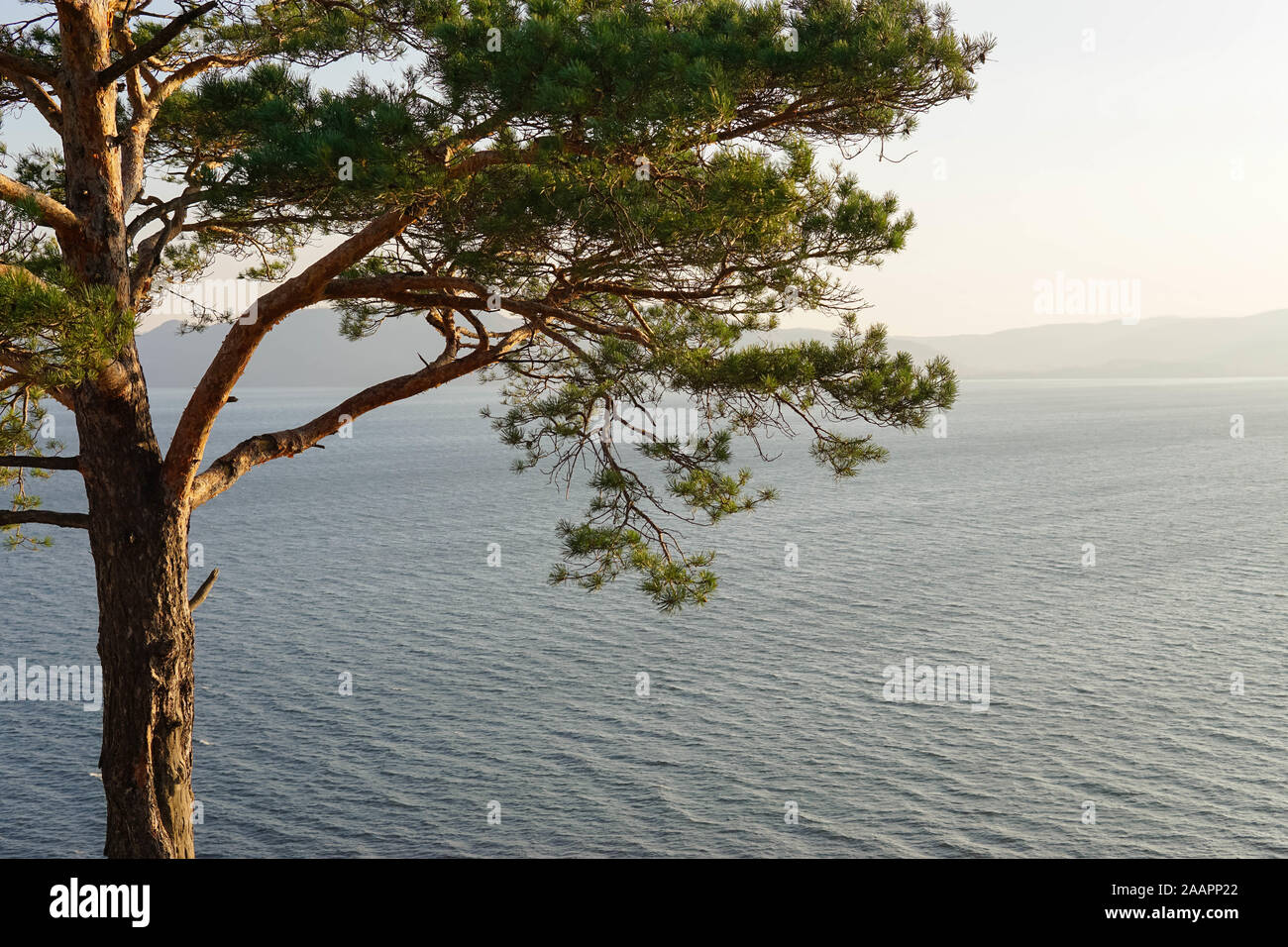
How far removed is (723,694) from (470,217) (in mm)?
25901

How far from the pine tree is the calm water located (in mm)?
16620

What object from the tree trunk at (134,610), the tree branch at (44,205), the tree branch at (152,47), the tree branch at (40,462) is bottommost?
the tree trunk at (134,610)

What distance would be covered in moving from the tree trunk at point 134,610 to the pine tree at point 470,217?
0.02 metres

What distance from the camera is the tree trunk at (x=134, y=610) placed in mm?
8719

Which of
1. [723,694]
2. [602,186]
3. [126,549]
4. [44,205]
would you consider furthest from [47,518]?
[723,694]

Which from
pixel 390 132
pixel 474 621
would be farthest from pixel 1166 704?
pixel 390 132

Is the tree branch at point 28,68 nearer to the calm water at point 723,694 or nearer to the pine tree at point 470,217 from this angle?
the pine tree at point 470,217

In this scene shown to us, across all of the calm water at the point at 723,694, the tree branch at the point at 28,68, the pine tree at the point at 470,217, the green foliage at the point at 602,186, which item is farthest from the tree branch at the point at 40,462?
the calm water at the point at 723,694

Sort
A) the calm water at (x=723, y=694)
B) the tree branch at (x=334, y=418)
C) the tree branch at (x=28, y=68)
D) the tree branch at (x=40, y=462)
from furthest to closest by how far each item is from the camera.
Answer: the calm water at (x=723, y=694)
the tree branch at (x=334, y=418)
the tree branch at (x=40, y=462)
the tree branch at (x=28, y=68)

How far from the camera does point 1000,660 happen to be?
35.9 m

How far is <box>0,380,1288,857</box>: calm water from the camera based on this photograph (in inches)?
997

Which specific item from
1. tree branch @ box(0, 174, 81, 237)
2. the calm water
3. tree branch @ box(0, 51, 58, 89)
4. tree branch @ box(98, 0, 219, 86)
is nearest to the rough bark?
tree branch @ box(0, 174, 81, 237)

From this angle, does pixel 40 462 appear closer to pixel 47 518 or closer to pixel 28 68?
pixel 47 518
